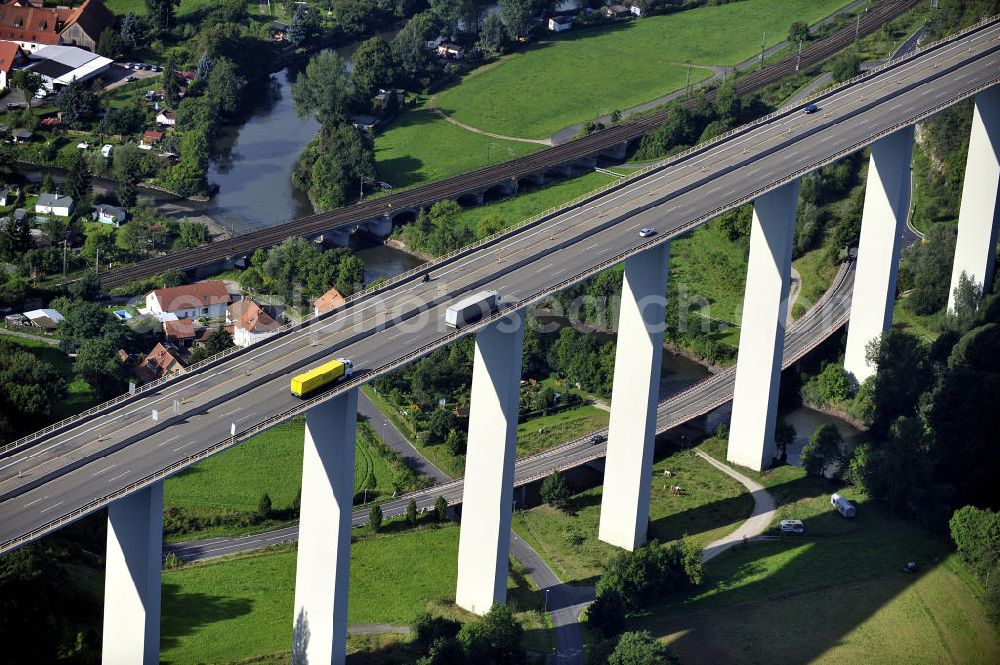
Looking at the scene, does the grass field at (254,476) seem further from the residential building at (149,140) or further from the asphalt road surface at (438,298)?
the residential building at (149,140)

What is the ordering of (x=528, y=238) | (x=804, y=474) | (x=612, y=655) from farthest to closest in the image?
(x=804, y=474) < (x=528, y=238) < (x=612, y=655)

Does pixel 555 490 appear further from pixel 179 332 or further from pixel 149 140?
pixel 149 140

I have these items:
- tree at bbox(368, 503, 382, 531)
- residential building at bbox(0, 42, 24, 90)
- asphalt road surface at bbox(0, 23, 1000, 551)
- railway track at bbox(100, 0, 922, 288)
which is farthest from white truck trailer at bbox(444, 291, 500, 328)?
residential building at bbox(0, 42, 24, 90)

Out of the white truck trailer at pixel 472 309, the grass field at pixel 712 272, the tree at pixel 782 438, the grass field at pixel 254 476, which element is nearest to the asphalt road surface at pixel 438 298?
the white truck trailer at pixel 472 309

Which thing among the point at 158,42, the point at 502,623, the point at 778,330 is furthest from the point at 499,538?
the point at 158,42

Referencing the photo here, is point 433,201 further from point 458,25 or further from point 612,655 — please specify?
point 612,655

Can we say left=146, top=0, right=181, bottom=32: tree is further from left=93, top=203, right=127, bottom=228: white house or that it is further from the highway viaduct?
the highway viaduct

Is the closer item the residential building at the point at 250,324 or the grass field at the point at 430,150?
the residential building at the point at 250,324
